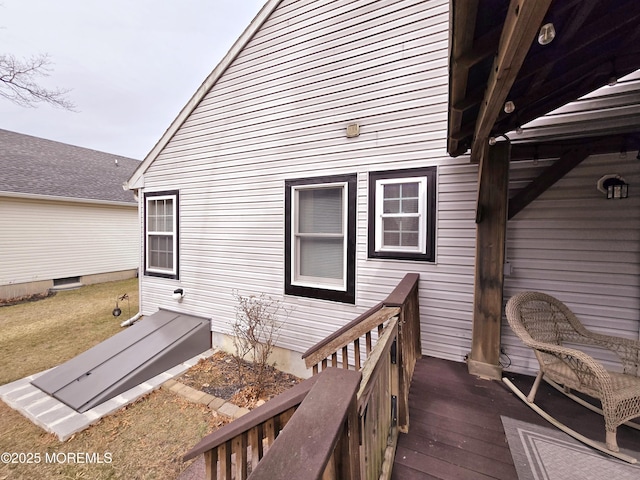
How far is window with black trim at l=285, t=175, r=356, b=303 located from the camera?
3744 millimetres

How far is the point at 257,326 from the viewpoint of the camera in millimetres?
4488

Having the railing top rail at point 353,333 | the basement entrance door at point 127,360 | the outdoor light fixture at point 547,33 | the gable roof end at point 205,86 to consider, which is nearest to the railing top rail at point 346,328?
the railing top rail at point 353,333

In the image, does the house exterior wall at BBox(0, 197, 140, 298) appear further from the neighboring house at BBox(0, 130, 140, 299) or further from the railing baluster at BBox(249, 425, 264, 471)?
the railing baluster at BBox(249, 425, 264, 471)

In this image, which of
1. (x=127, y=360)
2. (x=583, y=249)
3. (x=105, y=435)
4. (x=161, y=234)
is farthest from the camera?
(x=161, y=234)

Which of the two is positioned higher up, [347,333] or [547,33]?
[547,33]

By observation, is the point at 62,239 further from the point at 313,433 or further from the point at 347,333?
the point at 313,433

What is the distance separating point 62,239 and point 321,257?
1078cm

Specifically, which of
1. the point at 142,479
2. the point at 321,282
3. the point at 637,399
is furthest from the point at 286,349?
the point at 637,399

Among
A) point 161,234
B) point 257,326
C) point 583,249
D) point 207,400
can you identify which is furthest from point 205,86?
point 583,249

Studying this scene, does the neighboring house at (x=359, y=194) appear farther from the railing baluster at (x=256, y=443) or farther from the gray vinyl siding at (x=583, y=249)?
the railing baluster at (x=256, y=443)

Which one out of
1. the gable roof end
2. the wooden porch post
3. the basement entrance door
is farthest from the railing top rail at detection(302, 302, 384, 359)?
the gable roof end

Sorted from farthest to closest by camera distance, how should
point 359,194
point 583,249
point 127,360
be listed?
point 127,360, point 359,194, point 583,249

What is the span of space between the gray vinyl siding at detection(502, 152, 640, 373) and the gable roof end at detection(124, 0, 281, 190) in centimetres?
455

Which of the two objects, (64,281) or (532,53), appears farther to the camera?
(64,281)
